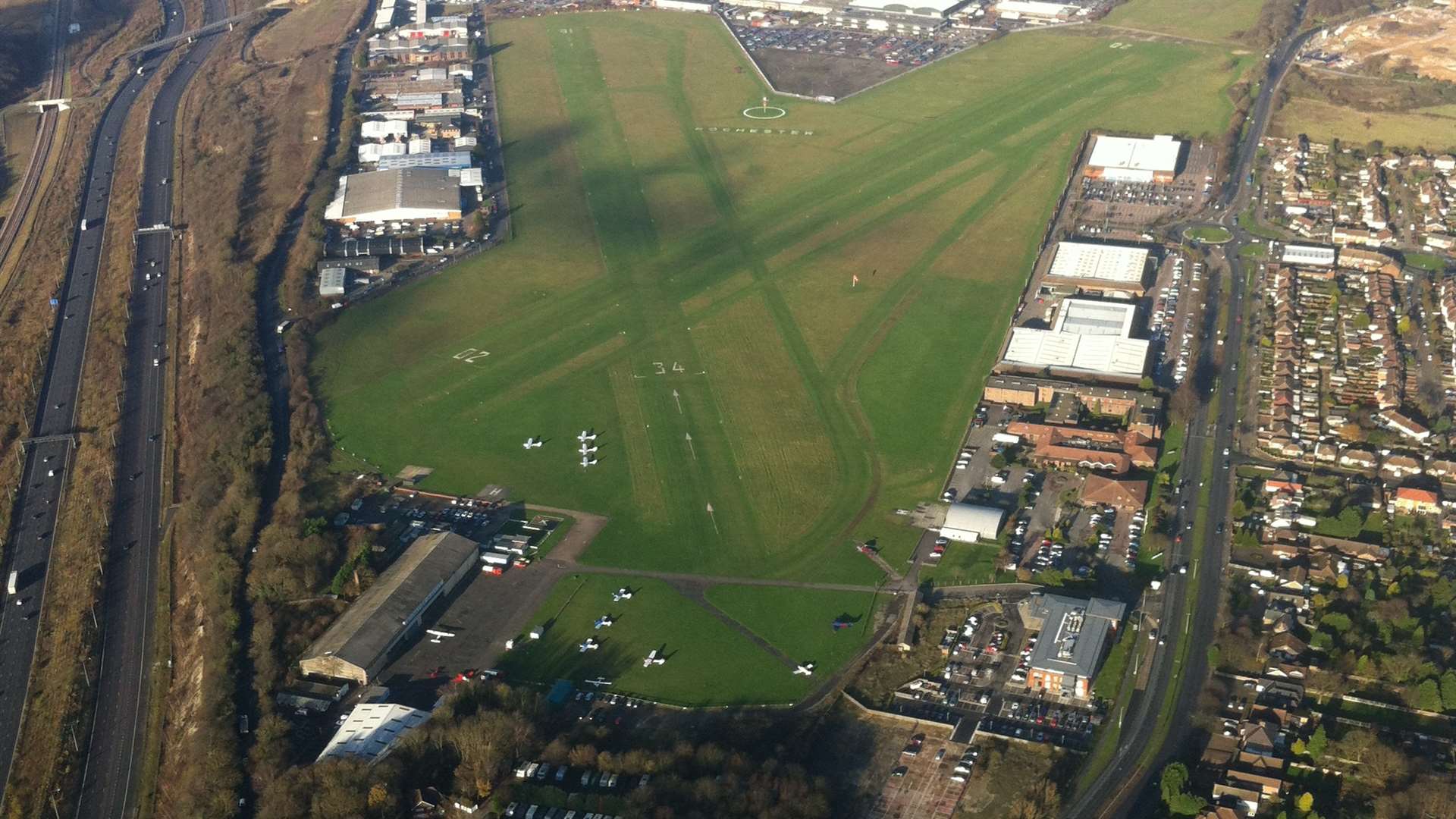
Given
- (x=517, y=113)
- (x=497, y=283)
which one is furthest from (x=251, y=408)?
(x=517, y=113)

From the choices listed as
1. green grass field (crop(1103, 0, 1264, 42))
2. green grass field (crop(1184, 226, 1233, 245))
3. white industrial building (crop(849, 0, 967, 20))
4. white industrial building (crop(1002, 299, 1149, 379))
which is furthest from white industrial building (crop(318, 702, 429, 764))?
green grass field (crop(1103, 0, 1264, 42))

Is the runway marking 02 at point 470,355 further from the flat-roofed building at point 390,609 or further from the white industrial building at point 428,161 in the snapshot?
the white industrial building at point 428,161

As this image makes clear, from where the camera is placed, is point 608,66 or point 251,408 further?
point 608,66

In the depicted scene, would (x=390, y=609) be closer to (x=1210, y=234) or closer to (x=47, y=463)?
(x=47, y=463)

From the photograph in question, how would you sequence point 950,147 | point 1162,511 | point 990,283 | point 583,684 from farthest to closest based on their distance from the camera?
1. point 950,147
2. point 990,283
3. point 1162,511
4. point 583,684

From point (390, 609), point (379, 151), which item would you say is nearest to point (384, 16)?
point (379, 151)

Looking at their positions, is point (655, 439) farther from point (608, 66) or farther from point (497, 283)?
point (608, 66)

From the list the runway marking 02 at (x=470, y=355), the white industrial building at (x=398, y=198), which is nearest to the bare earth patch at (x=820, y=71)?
the white industrial building at (x=398, y=198)

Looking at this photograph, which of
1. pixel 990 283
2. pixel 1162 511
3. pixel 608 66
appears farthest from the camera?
pixel 608 66
